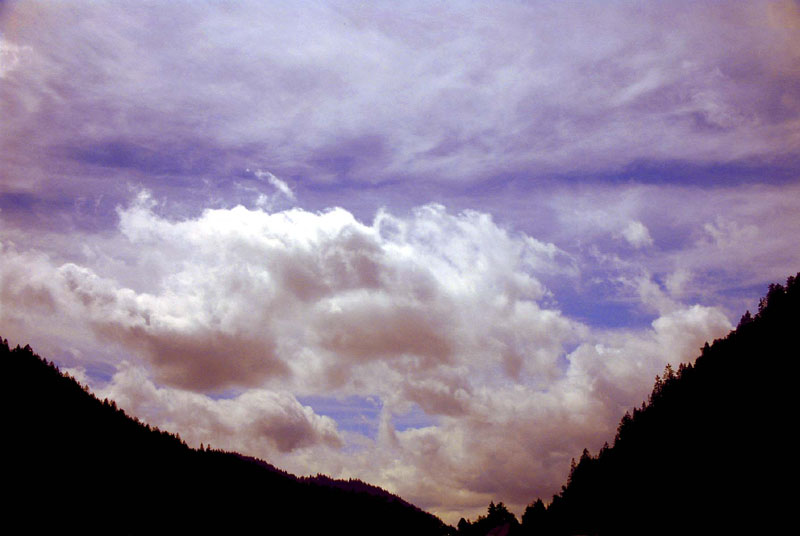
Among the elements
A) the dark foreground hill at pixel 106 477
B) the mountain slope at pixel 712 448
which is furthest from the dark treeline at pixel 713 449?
the dark foreground hill at pixel 106 477

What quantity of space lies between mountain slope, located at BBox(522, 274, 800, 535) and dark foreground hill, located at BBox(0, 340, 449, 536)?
262ft

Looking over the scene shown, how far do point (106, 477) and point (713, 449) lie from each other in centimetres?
12599

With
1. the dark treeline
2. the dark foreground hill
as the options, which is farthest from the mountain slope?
the dark foreground hill

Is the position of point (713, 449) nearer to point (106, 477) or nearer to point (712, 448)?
point (712, 448)

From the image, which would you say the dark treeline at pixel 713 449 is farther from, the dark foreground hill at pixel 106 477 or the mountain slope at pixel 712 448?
the dark foreground hill at pixel 106 477

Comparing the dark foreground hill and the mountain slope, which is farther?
the dark foreground hill

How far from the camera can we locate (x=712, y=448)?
116562 mm

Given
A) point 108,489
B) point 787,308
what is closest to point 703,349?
point 787,308

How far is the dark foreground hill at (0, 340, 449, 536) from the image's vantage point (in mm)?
138875

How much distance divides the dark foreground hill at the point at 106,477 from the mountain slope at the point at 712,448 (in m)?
79.7

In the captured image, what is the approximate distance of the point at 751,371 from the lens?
126 metres

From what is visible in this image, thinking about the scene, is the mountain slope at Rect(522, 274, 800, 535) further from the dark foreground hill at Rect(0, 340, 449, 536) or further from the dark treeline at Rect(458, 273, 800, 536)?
the dark foreground hill at Rect(0, 340, 449, 536)

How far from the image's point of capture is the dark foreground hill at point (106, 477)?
139 meters

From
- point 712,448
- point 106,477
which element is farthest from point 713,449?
→ point 106,477
